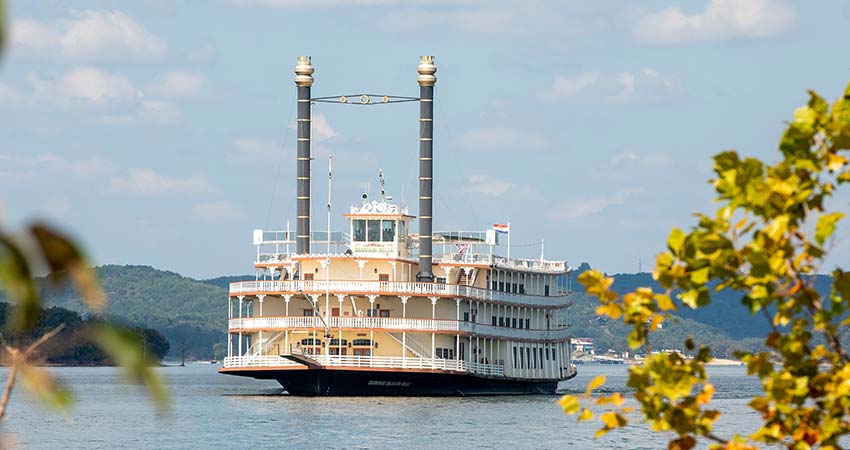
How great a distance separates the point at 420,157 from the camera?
2822 inches

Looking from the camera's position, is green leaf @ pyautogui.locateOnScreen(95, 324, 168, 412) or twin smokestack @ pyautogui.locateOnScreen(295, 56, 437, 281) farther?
twin smokestack @ pyautogui.locateOnScreen(295, 56, 437, 281)

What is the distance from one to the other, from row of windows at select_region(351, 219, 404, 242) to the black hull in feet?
22.0

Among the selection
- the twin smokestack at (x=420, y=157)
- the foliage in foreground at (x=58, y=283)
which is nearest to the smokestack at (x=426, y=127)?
the twin smokestack at (x=420, y=157)

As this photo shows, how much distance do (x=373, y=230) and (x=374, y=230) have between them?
45 millimetres

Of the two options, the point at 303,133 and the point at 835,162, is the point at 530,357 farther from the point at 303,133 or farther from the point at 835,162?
the point at 835,162

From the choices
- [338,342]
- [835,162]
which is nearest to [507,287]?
[338,342]

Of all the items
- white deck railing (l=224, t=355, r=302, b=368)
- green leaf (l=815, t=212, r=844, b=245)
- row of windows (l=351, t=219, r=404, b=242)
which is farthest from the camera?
row of windows (l=351, t=219, r=404, b=242)

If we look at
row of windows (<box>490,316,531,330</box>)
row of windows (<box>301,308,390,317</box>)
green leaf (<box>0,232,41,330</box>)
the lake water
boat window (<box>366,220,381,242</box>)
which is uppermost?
boat window (<box>366,220,381,242</box>)

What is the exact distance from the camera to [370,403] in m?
61.3

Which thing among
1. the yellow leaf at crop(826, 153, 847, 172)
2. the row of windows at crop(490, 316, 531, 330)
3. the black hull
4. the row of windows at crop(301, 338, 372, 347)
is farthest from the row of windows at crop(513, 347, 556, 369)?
the yellow leaf at crop(826, 153, 847, 172)

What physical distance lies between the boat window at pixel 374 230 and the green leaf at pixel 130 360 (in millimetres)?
64709

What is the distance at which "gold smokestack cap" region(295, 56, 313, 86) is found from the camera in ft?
243

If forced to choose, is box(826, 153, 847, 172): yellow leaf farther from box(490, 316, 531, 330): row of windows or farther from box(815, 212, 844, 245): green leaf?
box(490, 316, 531, 330): row of windows

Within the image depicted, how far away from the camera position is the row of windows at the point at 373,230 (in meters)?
67.8
